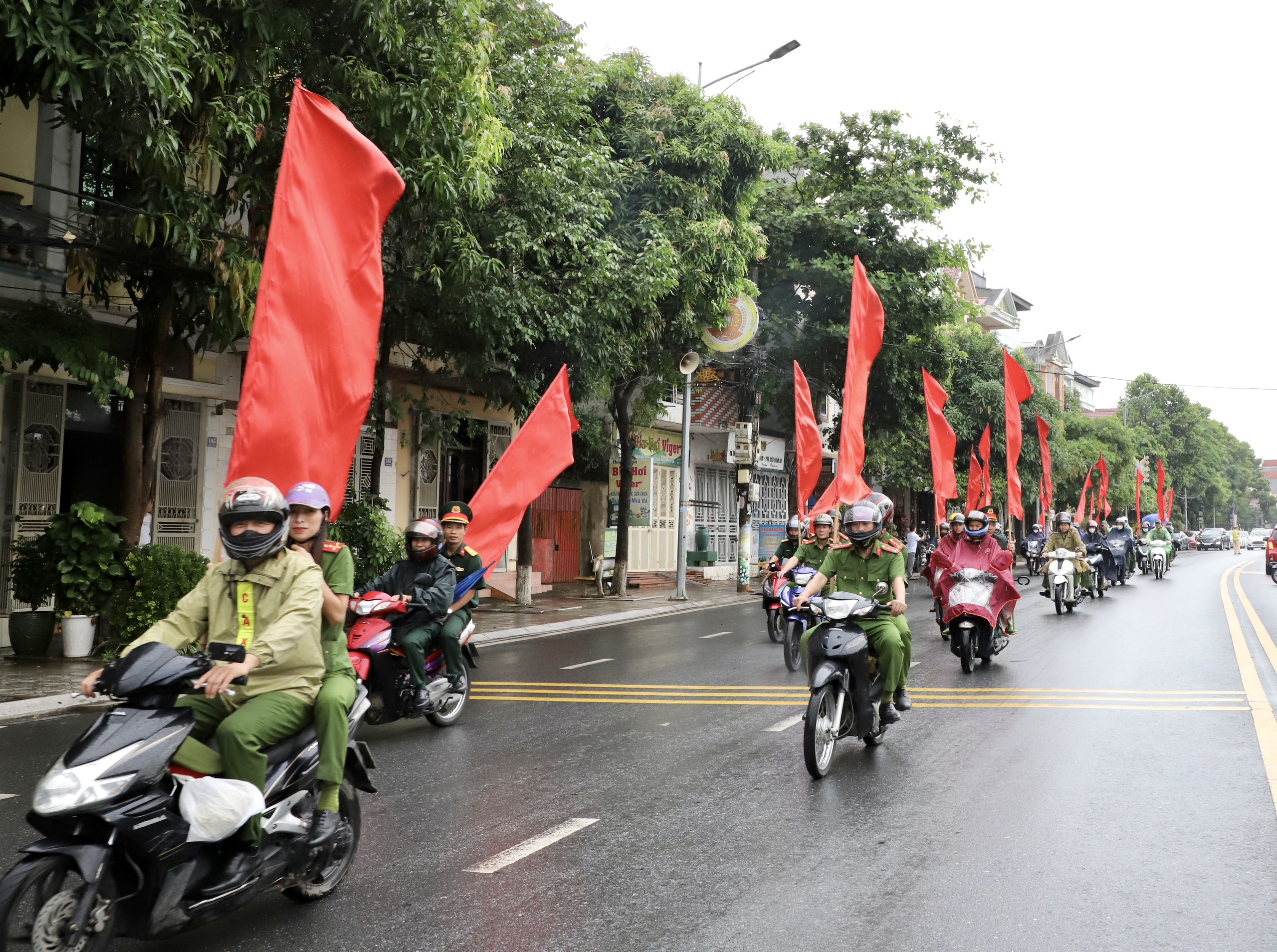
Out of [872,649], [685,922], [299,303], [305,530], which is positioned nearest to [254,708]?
[305,530]

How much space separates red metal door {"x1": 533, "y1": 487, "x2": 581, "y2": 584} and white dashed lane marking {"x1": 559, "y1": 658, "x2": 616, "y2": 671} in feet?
35.0

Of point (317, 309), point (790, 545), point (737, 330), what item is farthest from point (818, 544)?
point (737, 330)

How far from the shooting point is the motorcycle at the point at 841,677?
283 inches

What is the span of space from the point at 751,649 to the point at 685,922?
10.3 metres

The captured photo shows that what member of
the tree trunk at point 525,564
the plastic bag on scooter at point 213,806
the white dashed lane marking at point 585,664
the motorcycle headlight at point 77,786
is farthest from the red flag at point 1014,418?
the motorcycle headlight at point 77,786

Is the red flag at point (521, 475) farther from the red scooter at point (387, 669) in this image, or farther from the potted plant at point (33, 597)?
the potted plant at point (33, 597)

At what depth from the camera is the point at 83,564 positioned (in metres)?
12.2

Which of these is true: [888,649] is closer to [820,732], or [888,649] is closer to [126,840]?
[820,732]

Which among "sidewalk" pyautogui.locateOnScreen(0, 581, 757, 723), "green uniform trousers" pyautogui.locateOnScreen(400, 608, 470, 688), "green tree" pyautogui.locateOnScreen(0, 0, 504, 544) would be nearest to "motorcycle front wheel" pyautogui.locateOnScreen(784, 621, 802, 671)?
"green uniform trousers" pyautogui.locateOnScreen(400, 608, 470, 688)

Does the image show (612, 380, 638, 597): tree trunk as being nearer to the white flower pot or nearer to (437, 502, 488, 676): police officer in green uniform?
the white flower pot

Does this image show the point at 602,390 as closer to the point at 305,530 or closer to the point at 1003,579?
the point at 1003,579

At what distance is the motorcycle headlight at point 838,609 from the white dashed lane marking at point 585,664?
5.58 m

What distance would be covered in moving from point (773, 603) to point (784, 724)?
568 cm

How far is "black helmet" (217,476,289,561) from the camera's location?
14.4 ft
